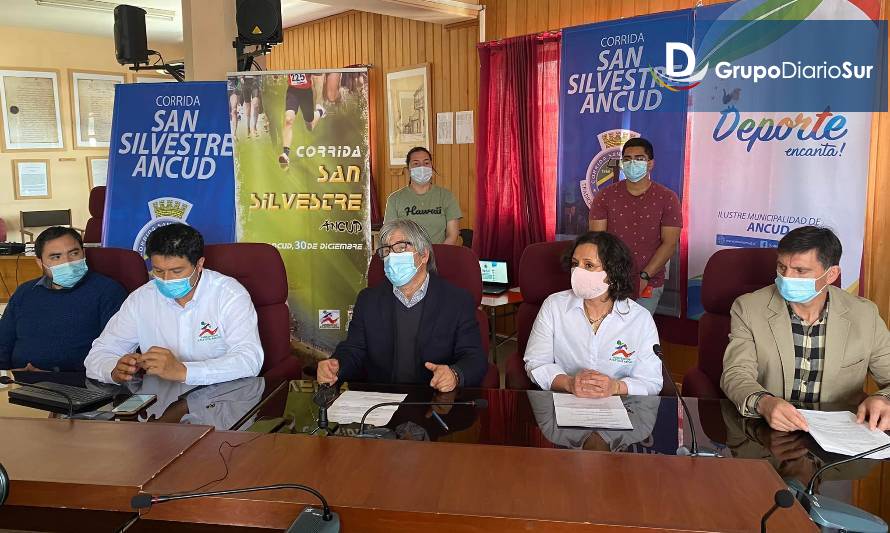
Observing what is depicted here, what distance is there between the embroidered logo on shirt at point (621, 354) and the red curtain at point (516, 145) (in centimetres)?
290

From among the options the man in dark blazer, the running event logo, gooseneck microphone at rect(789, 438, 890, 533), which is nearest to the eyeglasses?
the man in dark blazer

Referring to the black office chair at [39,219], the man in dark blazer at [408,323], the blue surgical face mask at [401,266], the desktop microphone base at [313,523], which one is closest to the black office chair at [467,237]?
the man in dark blazer at [408,323]

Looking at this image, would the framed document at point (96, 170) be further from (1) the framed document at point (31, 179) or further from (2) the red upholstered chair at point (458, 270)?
(2) the red upholstered chair at point (458, 270)

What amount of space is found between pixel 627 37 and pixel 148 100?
2.91 meters

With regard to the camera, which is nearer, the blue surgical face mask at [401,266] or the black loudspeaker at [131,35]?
the blue surgical face mask at [401,266]

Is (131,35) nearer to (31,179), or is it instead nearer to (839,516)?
(31,179)

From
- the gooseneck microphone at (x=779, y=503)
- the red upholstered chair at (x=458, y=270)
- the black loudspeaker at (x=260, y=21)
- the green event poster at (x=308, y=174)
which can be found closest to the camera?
the gooseneck microphone at (x=779, y=503)

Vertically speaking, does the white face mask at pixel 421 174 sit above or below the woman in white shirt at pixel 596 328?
above

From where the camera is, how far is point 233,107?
13.0 ft

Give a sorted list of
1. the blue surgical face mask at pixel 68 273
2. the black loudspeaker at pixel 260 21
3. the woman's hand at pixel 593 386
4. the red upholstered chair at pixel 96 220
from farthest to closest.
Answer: the red upholstered chair at pixel 96 220, the black loudspeaker at pixel 260 21, the blue surgical face mask at pixel 68 273, the woman's hand at pixel 593 386

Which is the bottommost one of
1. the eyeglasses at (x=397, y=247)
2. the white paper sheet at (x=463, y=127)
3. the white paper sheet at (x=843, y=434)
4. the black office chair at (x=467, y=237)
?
the white paper sheet at (x=843, y=434)

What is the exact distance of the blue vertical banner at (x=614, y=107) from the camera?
419cm

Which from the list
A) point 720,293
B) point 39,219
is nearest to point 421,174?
point 720,293

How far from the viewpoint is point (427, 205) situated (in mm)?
4355
